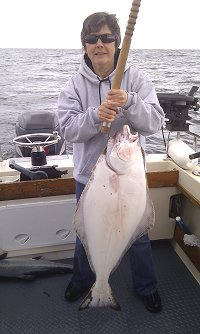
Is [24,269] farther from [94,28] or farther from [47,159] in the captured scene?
[94,28]

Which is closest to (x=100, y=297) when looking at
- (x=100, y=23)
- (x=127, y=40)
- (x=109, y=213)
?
(x=109, y=213)

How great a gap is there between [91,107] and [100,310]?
1718 millimetres

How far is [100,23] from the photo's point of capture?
2.12m

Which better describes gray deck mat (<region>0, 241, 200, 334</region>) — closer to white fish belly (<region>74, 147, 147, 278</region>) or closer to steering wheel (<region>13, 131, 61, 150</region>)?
white fish belly (<region>74, 147, 147, 278</region>)

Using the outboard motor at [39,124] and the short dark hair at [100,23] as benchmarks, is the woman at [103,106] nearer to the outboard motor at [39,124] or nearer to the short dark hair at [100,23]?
the short dark hair at [100,23]

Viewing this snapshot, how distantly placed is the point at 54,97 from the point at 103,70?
48.8 ft

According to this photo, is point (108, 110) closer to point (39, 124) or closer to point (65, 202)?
point (65, 202)

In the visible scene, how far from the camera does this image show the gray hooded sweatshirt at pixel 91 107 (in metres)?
2.12

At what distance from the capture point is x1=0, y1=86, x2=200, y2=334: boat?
124 inches

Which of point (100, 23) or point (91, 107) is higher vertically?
point (100, 23)

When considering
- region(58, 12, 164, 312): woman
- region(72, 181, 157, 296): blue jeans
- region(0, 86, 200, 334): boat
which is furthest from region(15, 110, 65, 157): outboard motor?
region(58, 12, 164, 312): woman

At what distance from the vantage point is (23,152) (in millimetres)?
4895

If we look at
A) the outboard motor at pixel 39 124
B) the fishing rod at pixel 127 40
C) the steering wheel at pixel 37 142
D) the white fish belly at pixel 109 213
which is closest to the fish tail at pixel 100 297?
the white fish belly at pixel 109 213

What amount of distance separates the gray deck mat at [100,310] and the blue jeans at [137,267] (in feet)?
0.59
